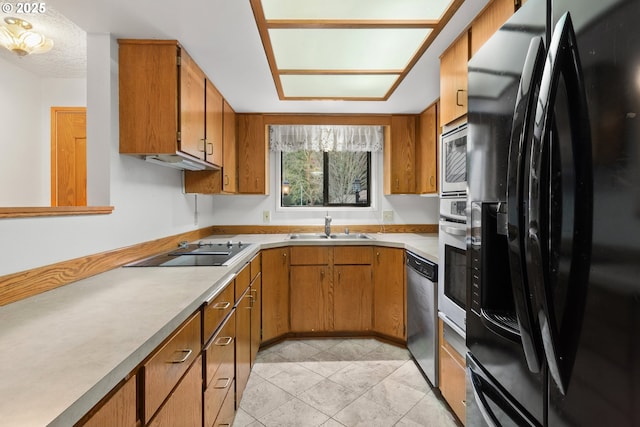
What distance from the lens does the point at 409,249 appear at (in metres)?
2.38

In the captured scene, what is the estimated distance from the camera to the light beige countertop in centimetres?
53

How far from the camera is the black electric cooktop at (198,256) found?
1.66 meters

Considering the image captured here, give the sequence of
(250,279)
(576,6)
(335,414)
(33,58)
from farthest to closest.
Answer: (33,58) < (250,279) < (335,414) < (576,6)

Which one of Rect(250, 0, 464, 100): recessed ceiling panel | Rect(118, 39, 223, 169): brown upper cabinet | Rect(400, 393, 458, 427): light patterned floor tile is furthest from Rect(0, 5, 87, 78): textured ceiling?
Rect(400, 393, 458, 427): light patterned floor tile

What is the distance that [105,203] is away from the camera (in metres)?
1.61

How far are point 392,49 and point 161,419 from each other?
2027mm

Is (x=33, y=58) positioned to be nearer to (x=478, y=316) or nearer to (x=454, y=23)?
(x=454, y=23)

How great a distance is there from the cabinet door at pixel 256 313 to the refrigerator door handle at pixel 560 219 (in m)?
1.82

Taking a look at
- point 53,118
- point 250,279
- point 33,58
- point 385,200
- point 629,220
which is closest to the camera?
point 629,220

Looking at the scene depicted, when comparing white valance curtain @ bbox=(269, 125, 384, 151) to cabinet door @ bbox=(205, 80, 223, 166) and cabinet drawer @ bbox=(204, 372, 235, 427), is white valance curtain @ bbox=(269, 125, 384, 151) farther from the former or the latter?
cabinet drawer @ bbox=(204, 372, 235, 427)

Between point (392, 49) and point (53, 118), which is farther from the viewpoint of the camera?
point (53, 118)

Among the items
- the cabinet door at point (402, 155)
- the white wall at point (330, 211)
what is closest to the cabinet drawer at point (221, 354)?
the white wall at point (330, 211)

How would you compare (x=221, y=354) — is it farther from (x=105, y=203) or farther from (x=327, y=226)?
(x=327, y=226)

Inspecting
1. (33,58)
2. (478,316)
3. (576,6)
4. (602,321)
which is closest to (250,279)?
(478,316)
